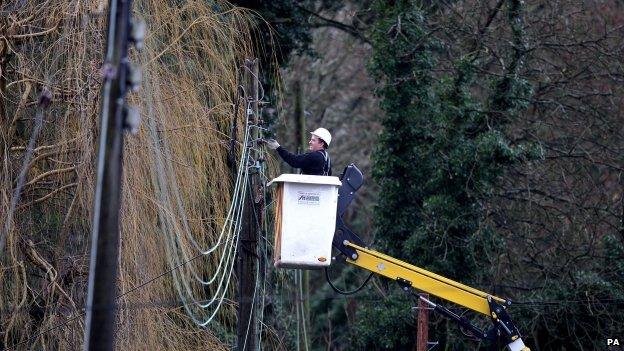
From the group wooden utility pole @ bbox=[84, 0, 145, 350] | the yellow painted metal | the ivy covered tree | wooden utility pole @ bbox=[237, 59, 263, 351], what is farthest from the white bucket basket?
the ivy covered tree

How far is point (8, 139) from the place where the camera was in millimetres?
13547

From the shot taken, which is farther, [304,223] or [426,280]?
[426,280]

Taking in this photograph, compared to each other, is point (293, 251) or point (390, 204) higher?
point (293, 251)

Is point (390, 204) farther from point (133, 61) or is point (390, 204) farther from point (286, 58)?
point (133, 61)

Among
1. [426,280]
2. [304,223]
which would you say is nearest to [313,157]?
[304,223]

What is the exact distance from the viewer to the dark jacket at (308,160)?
43.5 ft

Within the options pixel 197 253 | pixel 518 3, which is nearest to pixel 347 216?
pixel 518 3

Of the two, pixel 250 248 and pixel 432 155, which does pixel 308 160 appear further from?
pixel 432 155

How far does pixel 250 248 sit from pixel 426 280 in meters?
2.36

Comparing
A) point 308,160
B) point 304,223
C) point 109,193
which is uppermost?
point 109,193

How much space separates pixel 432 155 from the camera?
22.8 metres

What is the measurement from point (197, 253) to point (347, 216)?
57.8 ft

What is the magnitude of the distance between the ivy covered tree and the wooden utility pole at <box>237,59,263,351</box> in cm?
764

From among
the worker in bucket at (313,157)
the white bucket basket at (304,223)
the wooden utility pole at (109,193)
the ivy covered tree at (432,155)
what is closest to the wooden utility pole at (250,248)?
the worker in bucket at (313,157)
